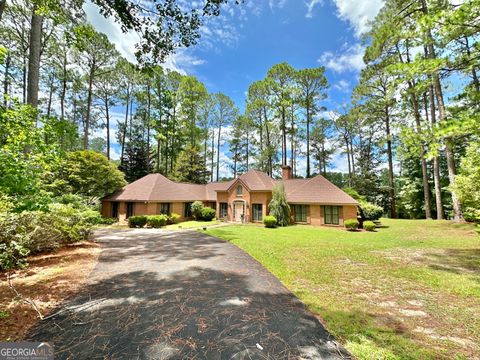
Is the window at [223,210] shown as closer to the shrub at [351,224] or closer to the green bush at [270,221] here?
the green bush at [270,221]

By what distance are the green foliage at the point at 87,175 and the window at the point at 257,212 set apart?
15460 mm

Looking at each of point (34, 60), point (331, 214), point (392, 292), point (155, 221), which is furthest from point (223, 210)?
point (392, 292)

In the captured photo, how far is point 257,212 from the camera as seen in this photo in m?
22.1

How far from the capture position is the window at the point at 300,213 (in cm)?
2053

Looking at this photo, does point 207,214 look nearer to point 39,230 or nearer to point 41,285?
point 39,230

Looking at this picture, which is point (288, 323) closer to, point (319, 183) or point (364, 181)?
point (319, 183)

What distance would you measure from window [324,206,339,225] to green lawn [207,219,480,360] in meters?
8.34

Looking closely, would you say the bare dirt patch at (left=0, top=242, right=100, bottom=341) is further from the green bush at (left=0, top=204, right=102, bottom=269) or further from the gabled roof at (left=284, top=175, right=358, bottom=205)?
the gabled roof at (left=284, top=175, right=358, bottom=205)

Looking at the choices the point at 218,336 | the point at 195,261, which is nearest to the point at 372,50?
the point at 195,261

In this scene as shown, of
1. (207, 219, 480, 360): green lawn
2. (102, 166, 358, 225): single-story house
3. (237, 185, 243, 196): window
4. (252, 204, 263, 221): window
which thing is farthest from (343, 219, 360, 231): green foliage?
(237, 185, 243, 196): window

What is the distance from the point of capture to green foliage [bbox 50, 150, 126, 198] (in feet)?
63.9

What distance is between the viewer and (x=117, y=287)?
17.7 feet

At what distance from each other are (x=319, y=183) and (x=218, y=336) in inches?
771

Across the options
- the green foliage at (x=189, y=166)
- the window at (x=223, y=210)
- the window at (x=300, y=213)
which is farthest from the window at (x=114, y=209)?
Result: the window at (x=300, y=213)
